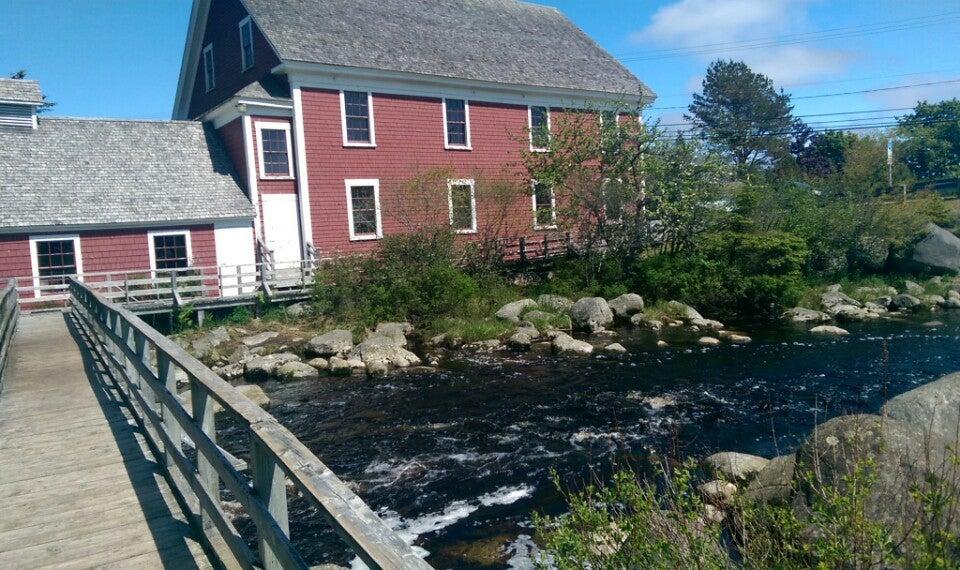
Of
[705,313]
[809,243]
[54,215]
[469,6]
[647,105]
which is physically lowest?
[705,313]

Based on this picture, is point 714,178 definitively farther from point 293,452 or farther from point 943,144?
point 943,144

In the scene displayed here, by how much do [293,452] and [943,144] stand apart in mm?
62338

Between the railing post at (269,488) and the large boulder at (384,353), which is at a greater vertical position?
the railing post at (269,488)

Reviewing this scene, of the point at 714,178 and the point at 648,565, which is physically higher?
the point at 714,178

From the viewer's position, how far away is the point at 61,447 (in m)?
6.40

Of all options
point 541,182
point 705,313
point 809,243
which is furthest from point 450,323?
point 809,243

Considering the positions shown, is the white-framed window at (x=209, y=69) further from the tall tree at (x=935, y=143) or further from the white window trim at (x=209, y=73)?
the tall tree at (x=935, y=143)

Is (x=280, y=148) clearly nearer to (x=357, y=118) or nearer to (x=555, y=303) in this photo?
(x=357, y=118)

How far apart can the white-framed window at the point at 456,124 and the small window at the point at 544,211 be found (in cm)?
288

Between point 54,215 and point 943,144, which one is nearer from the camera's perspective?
point 54,215

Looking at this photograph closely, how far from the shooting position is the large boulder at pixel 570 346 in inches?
659

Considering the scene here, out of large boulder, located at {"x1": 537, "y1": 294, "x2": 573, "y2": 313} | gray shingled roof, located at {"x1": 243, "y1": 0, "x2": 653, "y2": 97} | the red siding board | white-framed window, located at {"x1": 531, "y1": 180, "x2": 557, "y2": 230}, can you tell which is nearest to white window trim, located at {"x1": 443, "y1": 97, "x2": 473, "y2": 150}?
the red siding board

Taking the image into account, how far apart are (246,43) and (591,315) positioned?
13.8 m

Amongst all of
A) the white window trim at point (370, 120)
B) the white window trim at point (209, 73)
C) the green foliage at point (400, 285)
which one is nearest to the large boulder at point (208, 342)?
the green foliage at point (400, 285)
